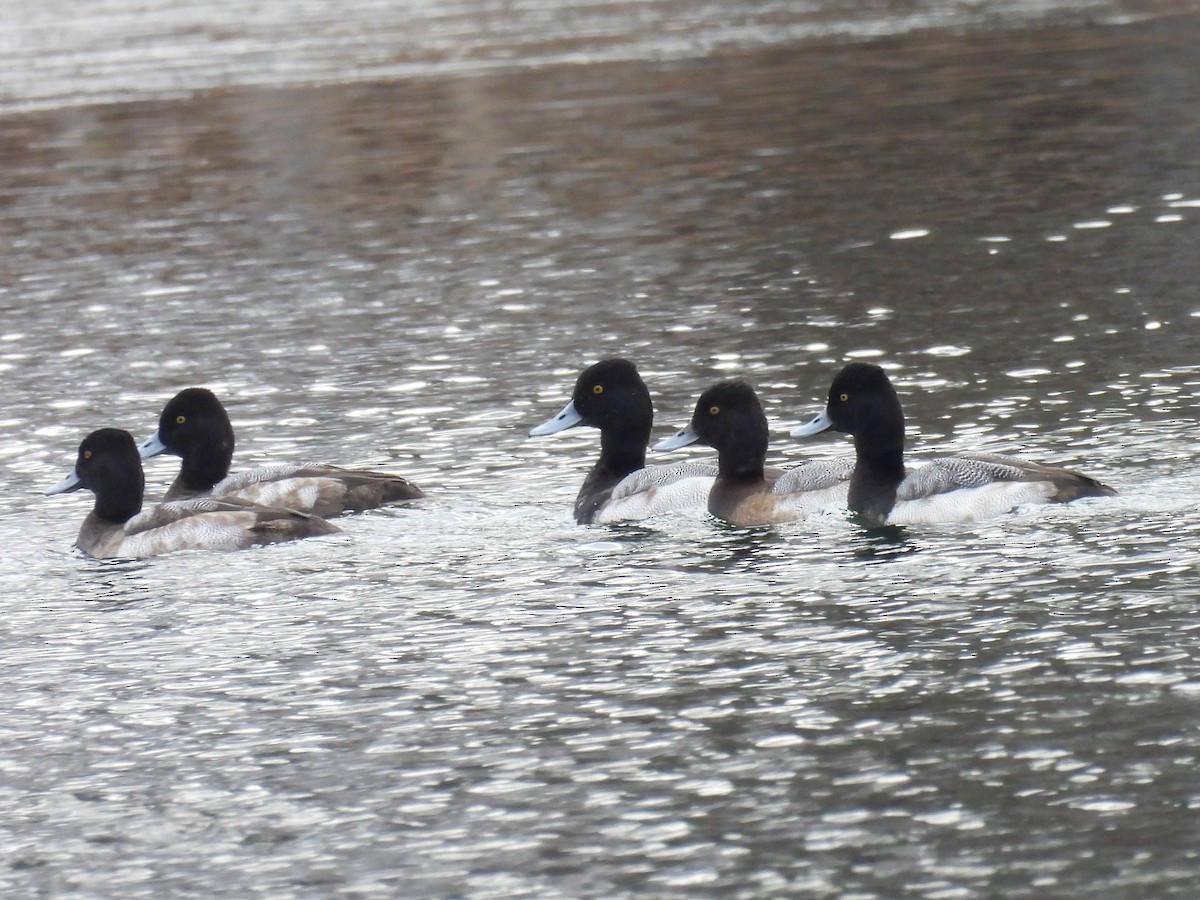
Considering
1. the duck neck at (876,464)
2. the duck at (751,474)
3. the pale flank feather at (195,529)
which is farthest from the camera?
the pale flank feather at (195,529)

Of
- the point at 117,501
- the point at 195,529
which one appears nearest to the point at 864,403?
the point at 195,529

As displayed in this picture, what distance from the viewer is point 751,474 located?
15.1 m

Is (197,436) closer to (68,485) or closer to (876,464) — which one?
(68,485)

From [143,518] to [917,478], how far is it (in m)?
5.41

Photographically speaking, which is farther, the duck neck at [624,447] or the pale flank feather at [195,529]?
the duck neck at [624,447]

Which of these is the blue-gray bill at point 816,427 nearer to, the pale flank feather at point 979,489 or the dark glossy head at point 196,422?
the pale flank feather at point 979,489

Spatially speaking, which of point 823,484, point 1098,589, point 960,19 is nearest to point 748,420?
point 823,484

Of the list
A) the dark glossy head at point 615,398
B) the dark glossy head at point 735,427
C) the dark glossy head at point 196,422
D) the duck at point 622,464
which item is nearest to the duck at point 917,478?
the dark glossy head at point 735,427

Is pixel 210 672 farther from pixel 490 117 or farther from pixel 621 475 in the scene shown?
pixel 490 117

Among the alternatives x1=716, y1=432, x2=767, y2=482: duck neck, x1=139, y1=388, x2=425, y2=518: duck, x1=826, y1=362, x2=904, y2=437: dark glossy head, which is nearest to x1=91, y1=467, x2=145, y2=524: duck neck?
x1=139, y1=388, x2=425, y2=518: duck

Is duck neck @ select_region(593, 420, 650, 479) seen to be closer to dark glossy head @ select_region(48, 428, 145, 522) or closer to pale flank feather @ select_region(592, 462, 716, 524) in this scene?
pale flank feather @ select_region(592, 462, 716, 524)

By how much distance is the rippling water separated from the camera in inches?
366

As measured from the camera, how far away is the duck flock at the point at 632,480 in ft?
46.4

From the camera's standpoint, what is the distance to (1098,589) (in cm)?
1202
